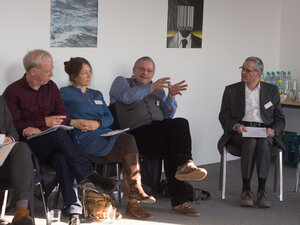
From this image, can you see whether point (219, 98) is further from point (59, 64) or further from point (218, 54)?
point (59, 64)

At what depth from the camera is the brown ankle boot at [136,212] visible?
4230mm

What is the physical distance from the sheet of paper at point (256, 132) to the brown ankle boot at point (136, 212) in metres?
1.27

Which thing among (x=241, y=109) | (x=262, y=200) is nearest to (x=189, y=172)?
(x=262, y=200)

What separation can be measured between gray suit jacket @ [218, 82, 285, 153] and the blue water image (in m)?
1.43

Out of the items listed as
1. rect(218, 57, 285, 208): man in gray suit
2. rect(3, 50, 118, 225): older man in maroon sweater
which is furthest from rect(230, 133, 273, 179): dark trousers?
rect(3, 50, 118, 225): older man in maroon sweater

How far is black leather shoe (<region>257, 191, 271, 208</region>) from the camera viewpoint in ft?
15.3

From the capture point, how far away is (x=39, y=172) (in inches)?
151

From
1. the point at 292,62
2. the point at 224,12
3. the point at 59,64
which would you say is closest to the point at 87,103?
the point at 59,64

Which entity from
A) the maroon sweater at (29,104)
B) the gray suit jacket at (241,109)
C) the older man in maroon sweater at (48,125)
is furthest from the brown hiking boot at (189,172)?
the maroon sweater at (29,104)

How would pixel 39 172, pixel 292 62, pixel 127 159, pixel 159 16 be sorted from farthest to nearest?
pixel 292 62, pixel 159 16, pixel 127 159, pixel 39 172

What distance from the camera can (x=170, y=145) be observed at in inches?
177

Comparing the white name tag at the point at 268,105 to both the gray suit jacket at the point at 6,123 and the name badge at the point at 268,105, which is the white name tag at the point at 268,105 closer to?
the name badge at the point at 268,105

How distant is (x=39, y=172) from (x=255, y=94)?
2.34 meters

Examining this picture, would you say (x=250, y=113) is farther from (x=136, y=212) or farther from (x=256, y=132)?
(x=136, y=212)
